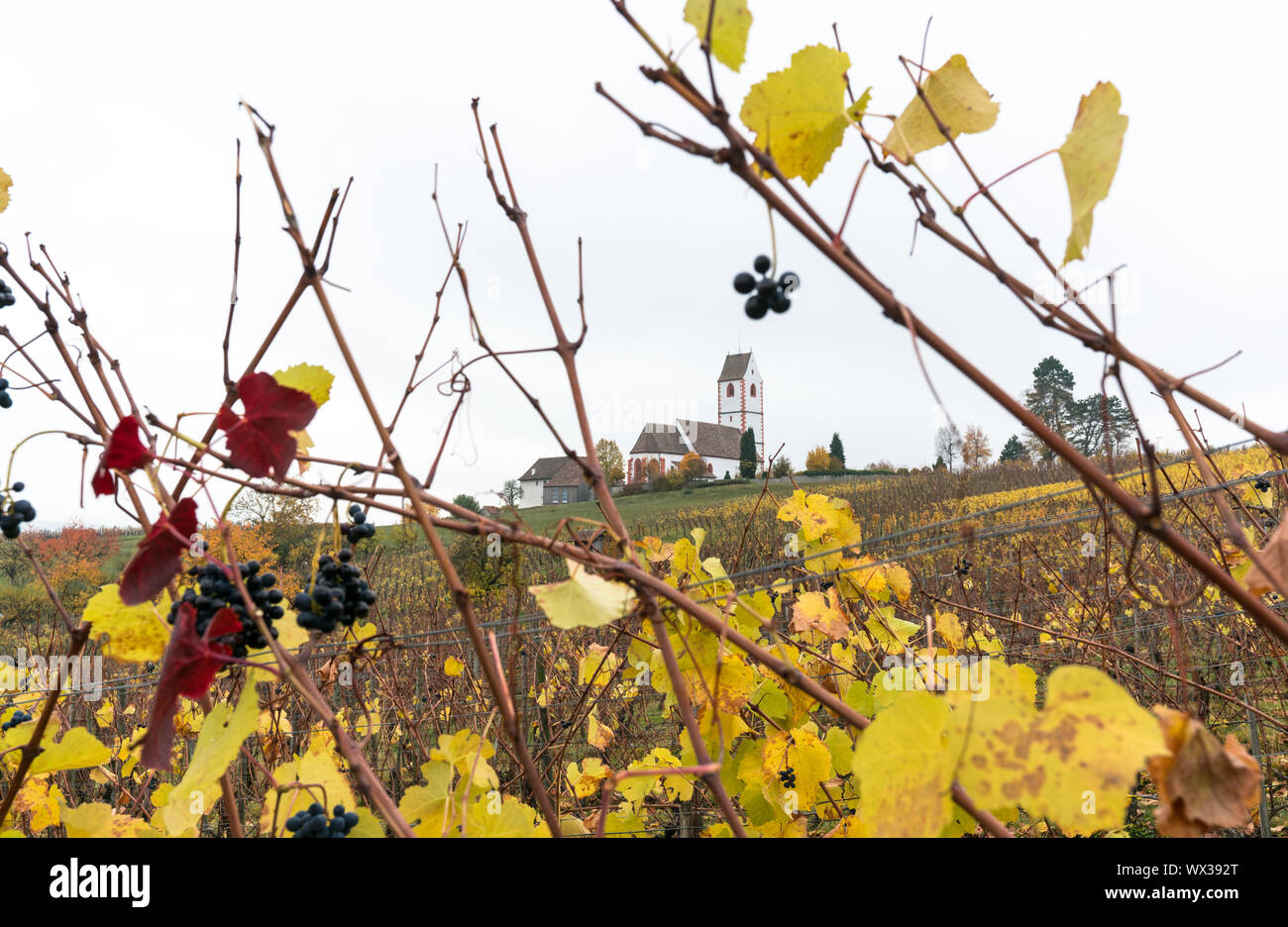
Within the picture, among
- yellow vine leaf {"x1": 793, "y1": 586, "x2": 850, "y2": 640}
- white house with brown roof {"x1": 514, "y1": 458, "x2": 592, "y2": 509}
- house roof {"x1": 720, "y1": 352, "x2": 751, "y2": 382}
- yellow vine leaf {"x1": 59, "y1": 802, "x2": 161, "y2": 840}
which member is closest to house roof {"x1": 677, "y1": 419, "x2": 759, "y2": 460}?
house roof {"x1": 720, "y1": 352, "x2": 751, "y2": 382}

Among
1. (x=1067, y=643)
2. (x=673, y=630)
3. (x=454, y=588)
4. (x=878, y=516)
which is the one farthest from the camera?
(x=878, y=516)

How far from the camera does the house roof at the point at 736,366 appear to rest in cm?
6431

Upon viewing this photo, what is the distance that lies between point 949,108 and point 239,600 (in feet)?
2.57

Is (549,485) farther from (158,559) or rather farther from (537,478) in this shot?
(158,559)

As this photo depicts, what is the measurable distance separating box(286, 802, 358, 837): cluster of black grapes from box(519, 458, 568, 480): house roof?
62.1 m

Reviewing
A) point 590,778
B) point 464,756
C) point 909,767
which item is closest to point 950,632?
point 590,778

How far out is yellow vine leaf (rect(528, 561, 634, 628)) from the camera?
2.29 ft

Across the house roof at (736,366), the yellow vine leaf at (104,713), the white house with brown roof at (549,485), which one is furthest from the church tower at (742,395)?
the yellow vine leaf at (104,713)

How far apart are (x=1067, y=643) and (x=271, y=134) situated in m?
5.17

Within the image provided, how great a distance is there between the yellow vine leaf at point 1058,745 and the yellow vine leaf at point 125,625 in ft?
2.52

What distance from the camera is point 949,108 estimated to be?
728mm

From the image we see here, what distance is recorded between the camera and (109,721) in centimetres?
502

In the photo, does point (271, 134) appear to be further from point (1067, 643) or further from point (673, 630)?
point (1067, 643)
